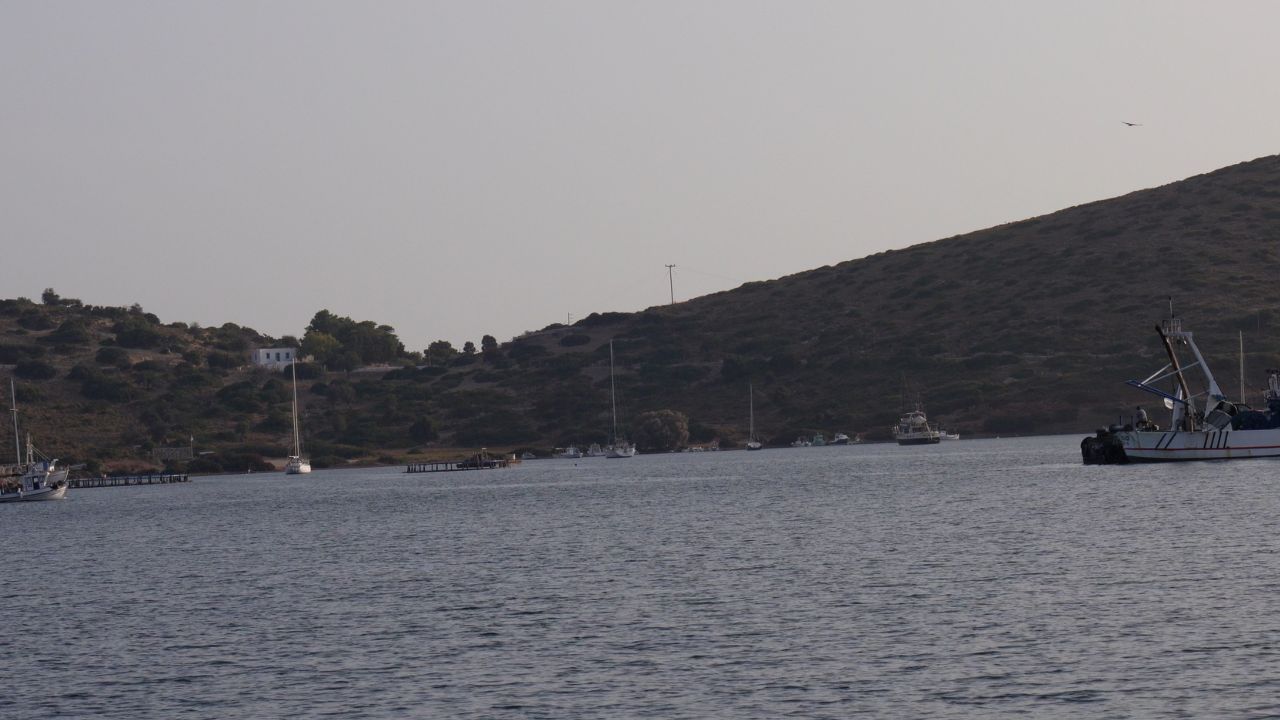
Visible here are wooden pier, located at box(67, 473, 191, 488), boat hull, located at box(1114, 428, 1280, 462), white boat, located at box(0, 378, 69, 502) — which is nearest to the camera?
boat hull, located at box(1114, 428, 1280, 462)

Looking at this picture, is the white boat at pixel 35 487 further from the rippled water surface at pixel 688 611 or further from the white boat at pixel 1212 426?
the white boat at pixel 1212 426

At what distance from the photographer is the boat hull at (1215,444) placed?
380 feet

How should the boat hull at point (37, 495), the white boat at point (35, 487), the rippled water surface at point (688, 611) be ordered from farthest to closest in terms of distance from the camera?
1. the white boat at point (35, 487)
2. the boat hull at point (37, 495)
3. the rippled water surface at point (688, 611)

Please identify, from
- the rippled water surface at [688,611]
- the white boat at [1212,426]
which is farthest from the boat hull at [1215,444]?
the rippled water surface at [688,611]

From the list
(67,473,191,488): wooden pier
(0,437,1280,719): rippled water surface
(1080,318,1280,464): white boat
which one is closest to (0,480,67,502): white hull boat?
(67,473,191,488): wooden pier

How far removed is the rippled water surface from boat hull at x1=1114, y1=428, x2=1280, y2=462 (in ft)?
27.6

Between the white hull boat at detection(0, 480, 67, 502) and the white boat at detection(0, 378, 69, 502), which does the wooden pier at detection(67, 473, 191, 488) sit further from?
the white hull boat at detection(0, 480, 67, 502)

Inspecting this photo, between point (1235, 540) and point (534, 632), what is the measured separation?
33.3m

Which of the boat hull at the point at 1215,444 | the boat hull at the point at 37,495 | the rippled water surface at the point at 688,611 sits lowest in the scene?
the rippled water surface at the point at 688,611

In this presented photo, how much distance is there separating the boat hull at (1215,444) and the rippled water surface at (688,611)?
27.6ft

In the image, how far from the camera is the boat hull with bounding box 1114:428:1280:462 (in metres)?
116

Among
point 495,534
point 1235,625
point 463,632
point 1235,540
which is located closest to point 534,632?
point 463,632

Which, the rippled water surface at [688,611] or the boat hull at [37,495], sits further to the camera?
the boat hull at [37,495]

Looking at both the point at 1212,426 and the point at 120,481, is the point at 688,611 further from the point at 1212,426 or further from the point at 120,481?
the point at 120,481
